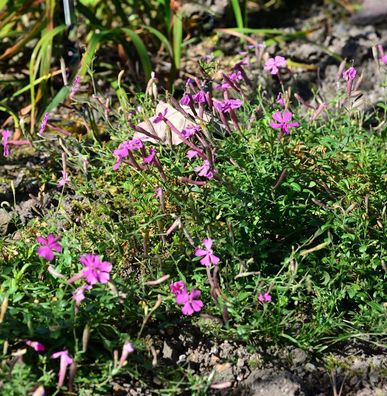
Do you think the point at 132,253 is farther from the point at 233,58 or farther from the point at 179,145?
the point at 233,58

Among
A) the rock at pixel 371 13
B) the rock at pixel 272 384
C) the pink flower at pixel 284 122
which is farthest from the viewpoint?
the rock at pixel 371 13

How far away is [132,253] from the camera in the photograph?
287 centimetres

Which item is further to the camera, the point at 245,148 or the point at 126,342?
the point at 245,148

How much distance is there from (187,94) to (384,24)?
239 cm

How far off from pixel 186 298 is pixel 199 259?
Result: 29cm

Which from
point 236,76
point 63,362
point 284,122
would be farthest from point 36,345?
point 236,76

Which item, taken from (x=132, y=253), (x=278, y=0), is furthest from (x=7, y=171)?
(x=278, y=0)

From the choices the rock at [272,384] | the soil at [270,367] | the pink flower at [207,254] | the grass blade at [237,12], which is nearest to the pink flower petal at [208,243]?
the pink flower at [207,254]

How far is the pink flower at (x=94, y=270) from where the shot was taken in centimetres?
231

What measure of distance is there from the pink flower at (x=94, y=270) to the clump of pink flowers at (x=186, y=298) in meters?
0.22

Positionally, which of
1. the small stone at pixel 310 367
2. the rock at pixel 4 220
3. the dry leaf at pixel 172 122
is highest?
the dry leaf at pixel 172 122

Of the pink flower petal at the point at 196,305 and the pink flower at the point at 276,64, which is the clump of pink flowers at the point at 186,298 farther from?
the pink flower at the point at 276,64

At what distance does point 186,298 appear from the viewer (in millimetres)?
2395

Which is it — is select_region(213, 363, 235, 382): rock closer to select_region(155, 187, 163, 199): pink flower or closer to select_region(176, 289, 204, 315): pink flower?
select_region(176, 289, 204, 315): pink flower
